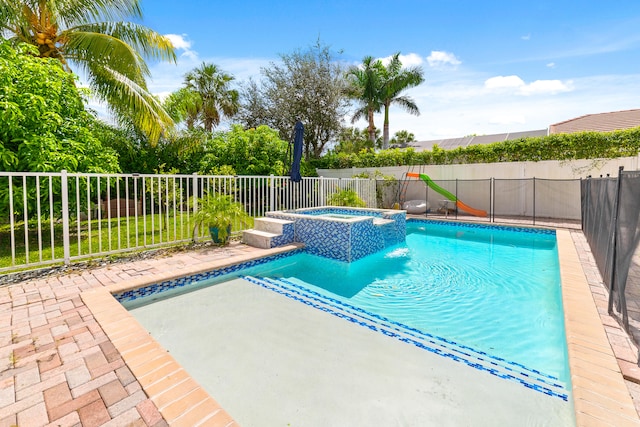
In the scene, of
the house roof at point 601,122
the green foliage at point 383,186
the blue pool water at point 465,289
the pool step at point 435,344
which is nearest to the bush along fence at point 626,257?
the blue pool water at point 465,289

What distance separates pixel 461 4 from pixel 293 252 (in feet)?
28.4

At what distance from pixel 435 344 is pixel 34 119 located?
813cm

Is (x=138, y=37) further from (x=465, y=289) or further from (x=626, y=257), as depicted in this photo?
(x=626, y=257)

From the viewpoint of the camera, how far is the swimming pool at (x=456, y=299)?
113 inches

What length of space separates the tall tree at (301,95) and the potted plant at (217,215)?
1164 cm

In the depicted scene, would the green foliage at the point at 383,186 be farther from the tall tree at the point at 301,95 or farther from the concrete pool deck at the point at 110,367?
the concrete pool deck at the point at 110,367

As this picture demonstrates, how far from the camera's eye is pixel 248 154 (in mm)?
12258

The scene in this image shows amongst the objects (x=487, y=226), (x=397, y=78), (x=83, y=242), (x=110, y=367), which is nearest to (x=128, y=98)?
(x=83, y=242)

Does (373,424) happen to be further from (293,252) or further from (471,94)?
(471,94)

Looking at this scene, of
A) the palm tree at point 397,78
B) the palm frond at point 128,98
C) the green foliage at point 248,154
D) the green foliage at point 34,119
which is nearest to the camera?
the green foliage at point 34,119

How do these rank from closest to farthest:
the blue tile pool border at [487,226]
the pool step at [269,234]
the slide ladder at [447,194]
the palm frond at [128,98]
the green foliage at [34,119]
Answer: the green foliage at [34,119], the pool step at [269,234], the palm frond at [128,98], the blue tile pool border at [487,226], the slide ladder at [447,194]

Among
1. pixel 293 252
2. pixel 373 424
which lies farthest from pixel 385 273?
pixel 373 424

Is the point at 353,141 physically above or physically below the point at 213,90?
below

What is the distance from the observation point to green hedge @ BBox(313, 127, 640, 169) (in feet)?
32.8
